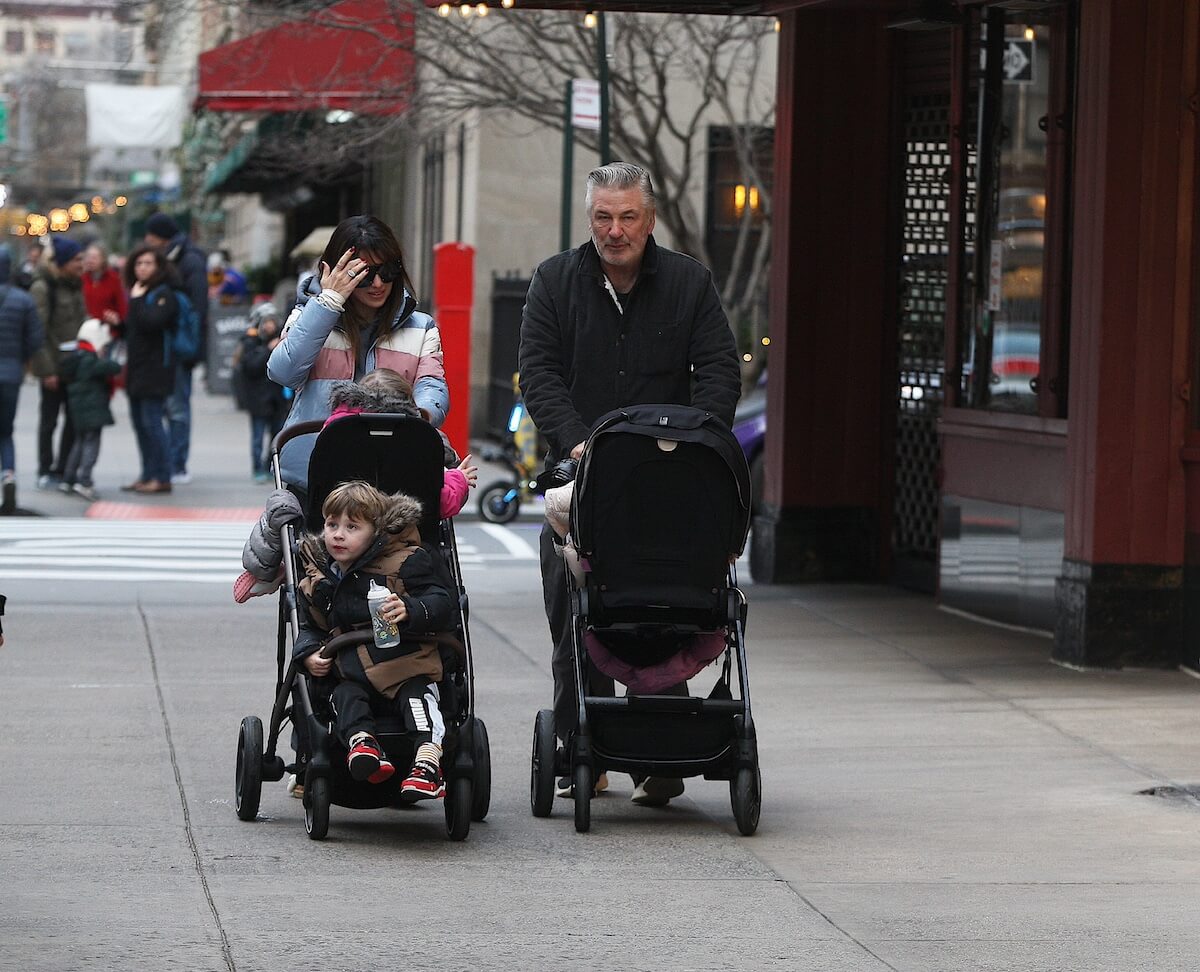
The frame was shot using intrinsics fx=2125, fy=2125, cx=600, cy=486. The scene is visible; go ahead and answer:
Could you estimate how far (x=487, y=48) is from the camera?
19.5 metres

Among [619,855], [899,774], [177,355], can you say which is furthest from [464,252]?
[619,855]

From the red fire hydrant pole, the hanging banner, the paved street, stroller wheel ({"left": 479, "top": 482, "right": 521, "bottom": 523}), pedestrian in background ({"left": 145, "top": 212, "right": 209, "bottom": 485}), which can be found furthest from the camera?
the hanging banner

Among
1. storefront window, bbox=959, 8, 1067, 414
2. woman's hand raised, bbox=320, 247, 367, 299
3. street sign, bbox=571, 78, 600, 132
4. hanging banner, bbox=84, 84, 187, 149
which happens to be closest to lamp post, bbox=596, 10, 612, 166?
street sign, bbox=571, 78, 600, 132

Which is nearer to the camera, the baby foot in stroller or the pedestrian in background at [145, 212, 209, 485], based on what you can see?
the baby foot in stroller

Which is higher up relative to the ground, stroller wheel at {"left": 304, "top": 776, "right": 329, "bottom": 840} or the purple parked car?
the purple parked car

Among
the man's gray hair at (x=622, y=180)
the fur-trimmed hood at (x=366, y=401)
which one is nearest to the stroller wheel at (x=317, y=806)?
the fur-trimmed hood at (x=366, y=401)

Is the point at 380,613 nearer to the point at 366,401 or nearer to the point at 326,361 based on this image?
the point at 366,401

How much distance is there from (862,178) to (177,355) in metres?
7.01

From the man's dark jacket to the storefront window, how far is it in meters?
3.99

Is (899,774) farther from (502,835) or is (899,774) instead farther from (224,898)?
(224,898)

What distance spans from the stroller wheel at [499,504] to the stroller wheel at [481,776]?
10.5 meters

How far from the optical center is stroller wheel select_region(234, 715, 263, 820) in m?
6.38

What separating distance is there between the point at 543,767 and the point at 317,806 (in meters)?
0.78

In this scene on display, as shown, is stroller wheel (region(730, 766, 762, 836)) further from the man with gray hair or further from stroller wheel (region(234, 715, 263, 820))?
stroller wheel (region(234, 715, 263, 820))
